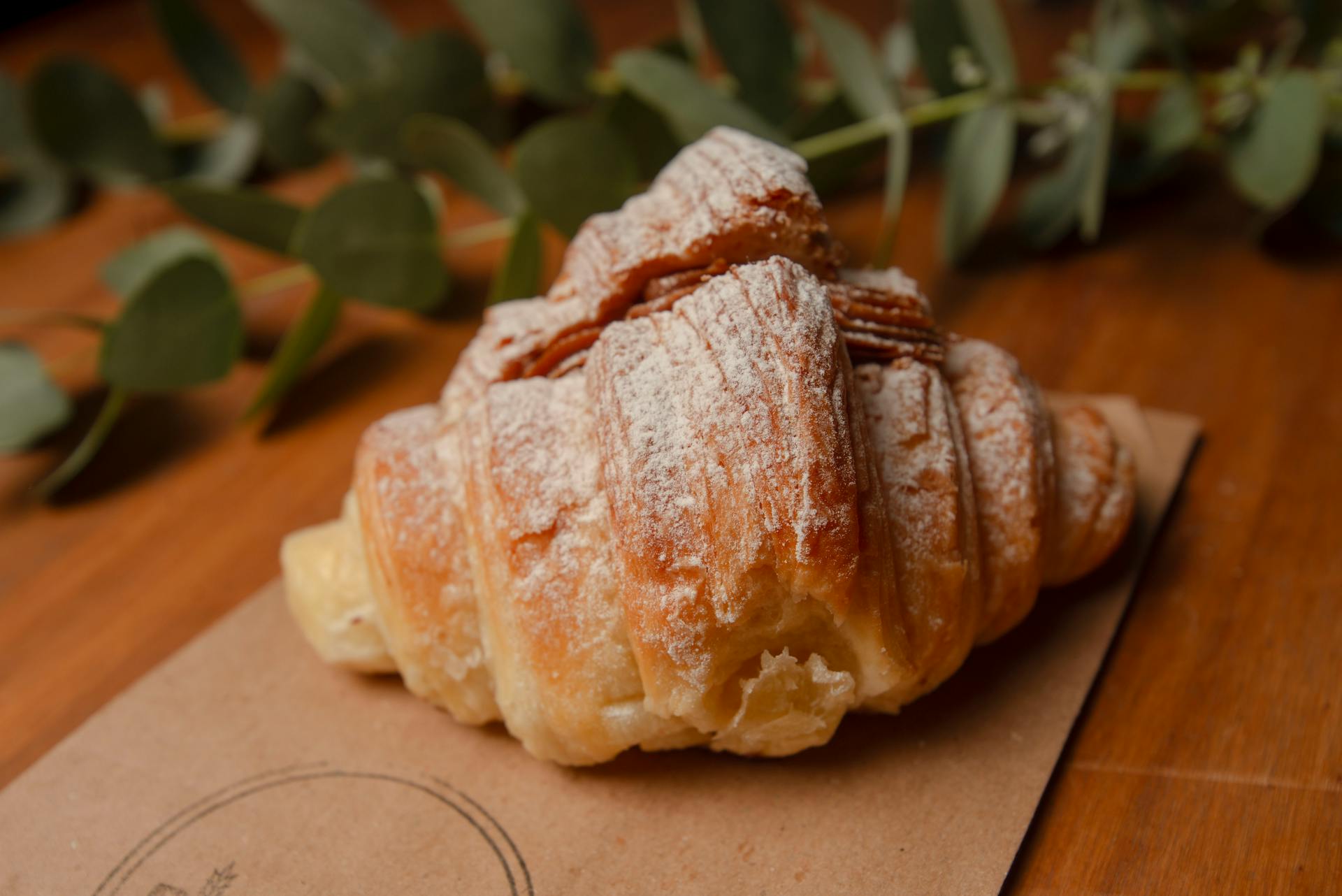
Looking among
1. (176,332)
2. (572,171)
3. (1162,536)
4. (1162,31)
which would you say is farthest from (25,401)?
(1162,31)

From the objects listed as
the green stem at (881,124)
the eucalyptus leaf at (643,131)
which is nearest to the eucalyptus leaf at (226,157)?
the eucalyptus leaf at (643,131)

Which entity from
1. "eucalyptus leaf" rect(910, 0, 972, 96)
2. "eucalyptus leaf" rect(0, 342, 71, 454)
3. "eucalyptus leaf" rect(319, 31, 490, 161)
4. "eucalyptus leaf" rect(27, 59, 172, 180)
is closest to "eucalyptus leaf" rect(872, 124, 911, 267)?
"eucalyptus leaf" rect(910, 0, 972, 96)

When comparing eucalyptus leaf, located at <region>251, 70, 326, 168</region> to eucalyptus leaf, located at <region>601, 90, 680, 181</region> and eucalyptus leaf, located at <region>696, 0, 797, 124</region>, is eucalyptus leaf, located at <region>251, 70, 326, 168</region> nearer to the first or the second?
eucalyptus leaf, located at <region>601, 90, 680, 181</region>

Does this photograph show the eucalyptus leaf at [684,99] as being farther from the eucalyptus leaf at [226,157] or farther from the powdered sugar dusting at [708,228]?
the eucalyptus leaf at [226,157]

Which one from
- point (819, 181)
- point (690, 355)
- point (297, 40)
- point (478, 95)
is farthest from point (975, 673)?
point (297, 40)

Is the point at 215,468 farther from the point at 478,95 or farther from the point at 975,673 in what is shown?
the point at 975,673

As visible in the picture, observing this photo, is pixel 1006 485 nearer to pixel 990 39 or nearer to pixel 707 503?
pixel 707 503
